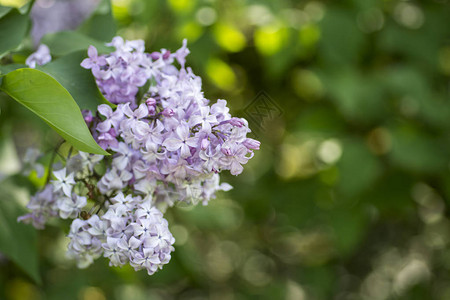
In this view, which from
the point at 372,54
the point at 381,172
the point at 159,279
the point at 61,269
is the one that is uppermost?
the point at 372,54

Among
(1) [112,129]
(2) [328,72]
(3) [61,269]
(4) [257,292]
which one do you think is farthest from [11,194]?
(4) [257,292]

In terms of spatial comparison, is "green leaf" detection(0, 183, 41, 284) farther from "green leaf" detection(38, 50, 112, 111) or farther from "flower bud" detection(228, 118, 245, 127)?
"flower bud" detection(228, 118, 245, 127)

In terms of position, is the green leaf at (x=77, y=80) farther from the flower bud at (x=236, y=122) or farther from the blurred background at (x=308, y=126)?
the blurred background at (x=308, y=126)

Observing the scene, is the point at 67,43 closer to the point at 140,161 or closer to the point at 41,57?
the point at 41,57

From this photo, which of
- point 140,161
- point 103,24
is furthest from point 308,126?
point 140,161

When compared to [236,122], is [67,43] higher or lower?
lower

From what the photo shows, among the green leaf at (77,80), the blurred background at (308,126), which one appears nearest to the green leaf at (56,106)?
the green leaf at (77,80)

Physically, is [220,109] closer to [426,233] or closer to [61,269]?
[61,269]
